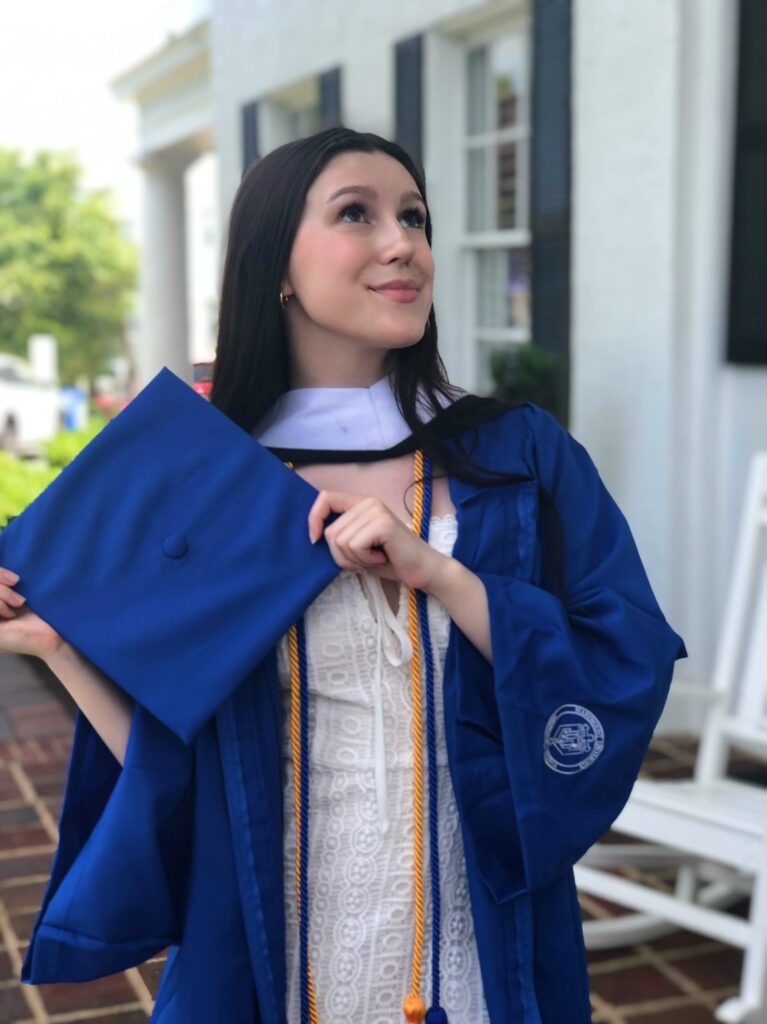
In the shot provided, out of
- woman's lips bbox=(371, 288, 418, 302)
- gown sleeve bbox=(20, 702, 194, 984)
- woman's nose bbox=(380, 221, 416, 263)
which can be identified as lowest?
gown sleeve bbox=(20, 702, 194, 984)

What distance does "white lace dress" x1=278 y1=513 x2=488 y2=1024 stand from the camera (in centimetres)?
135

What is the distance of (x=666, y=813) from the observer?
2.93 meters

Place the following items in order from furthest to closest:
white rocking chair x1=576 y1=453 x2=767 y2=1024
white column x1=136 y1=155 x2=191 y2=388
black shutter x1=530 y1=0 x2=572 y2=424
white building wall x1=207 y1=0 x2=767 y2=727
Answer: white column x1=136 y1=155 x2=191 y2=388
black shutter x1=530 y1=0 x2=572 y2=424
white building wall x1=207 y1=0 x2=767 y2=727
white rocking chair x1=576 y1=453 x2=767 y2=1024

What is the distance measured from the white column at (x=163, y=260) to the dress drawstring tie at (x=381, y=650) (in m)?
11.1

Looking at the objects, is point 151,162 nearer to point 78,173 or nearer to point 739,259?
point 739,259

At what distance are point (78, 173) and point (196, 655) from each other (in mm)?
38272

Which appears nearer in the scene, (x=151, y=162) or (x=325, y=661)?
(x=325, y=661)

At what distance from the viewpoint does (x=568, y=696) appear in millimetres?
1287

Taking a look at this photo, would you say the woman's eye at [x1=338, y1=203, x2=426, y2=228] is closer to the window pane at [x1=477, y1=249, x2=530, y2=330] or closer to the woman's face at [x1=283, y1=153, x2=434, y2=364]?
the woman's face at [x1=283, y1=153, x2=434, y2=364]

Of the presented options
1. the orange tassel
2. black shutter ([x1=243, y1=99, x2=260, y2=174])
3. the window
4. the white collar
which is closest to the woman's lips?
the white collar

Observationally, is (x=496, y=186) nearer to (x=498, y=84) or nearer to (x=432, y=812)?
(x=498, y=84)

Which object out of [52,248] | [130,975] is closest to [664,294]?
[130,975]

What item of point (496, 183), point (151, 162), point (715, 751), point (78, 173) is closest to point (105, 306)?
point (78, 173)

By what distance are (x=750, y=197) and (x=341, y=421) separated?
3276 millimetres
